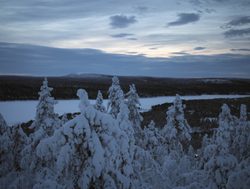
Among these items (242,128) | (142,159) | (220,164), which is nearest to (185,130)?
(242,128)

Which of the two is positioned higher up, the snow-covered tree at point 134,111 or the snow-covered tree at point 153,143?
the snow-covered tree at point 134,111

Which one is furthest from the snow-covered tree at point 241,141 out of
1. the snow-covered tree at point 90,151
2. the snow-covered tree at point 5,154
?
the snow-covered tree at point 5,154

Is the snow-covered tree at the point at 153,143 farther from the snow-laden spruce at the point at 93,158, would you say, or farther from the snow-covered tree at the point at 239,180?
the snow-covered tree at the point at 239,180

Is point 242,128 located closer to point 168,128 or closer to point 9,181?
point 168,128

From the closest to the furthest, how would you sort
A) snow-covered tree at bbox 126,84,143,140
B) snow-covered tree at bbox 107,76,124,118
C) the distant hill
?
snow-covered tree at bbox 107,76,124,118 < snow-covered tree at bbox 126,84,143,140 < the distant hill

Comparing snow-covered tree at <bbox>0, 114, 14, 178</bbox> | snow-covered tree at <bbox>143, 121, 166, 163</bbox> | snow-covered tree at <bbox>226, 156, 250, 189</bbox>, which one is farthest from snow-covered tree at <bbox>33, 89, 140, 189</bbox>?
snow-covered tree at <bbox>143, 121, 166, 163</bbox>

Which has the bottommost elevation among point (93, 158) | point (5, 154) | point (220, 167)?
point (5, 154)

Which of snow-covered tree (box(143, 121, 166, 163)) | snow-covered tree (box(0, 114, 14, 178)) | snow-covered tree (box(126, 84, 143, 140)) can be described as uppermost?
snow-covered tree (box(126, 84, 143, 140))

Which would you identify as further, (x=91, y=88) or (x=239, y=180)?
(x=91, y=88)

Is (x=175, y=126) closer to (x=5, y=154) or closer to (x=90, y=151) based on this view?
(x=5, y=154)

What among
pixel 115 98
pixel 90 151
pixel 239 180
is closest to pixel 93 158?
pixel 90 151

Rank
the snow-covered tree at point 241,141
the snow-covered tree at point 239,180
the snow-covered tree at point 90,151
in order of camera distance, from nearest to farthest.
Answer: the snow-covered tree at point 90,151 < the snow-covered tree at point 239,180 < the snow-covered tree at point 241,141

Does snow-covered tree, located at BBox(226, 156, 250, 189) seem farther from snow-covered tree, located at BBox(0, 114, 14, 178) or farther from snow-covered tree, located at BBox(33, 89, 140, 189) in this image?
snow-covered tree, located at BBox(0, 114, 14, 178)

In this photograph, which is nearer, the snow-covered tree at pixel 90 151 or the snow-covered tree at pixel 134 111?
the snow-covered tree at pixel 90 151
